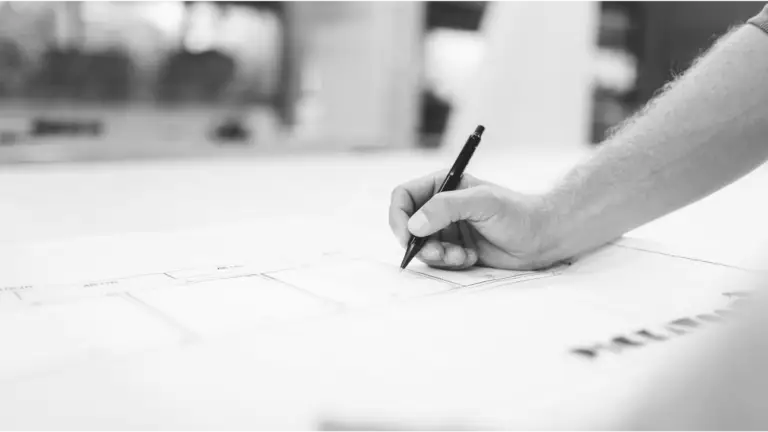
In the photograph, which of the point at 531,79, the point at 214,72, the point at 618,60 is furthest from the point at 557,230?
the point at 618,60

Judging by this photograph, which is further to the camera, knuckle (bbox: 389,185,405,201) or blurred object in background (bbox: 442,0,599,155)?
blurred object in background (bbox: 442,0,599,155)

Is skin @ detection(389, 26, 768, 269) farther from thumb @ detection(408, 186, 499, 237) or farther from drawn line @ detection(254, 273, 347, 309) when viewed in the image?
drawn line @ detection(254, 273, 347, 309)

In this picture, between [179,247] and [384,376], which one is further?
[179,247]

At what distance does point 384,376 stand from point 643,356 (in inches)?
5.3

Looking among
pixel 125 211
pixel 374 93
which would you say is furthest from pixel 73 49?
pixel 125 211

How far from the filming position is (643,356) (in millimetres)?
329

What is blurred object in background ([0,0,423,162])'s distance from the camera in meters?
1.78

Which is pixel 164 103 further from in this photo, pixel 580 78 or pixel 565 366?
pixel 565 366

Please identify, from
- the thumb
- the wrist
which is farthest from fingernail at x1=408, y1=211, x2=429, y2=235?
the wrist

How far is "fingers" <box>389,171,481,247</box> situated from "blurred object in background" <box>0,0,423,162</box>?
0.87m

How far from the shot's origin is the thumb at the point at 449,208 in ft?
1.70

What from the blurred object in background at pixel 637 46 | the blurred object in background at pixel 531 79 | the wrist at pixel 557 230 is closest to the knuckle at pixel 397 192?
the wrist at pixel 557 230

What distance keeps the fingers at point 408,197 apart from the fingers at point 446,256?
31mm

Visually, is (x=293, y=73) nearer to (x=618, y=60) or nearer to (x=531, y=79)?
(x=531, y=79)
